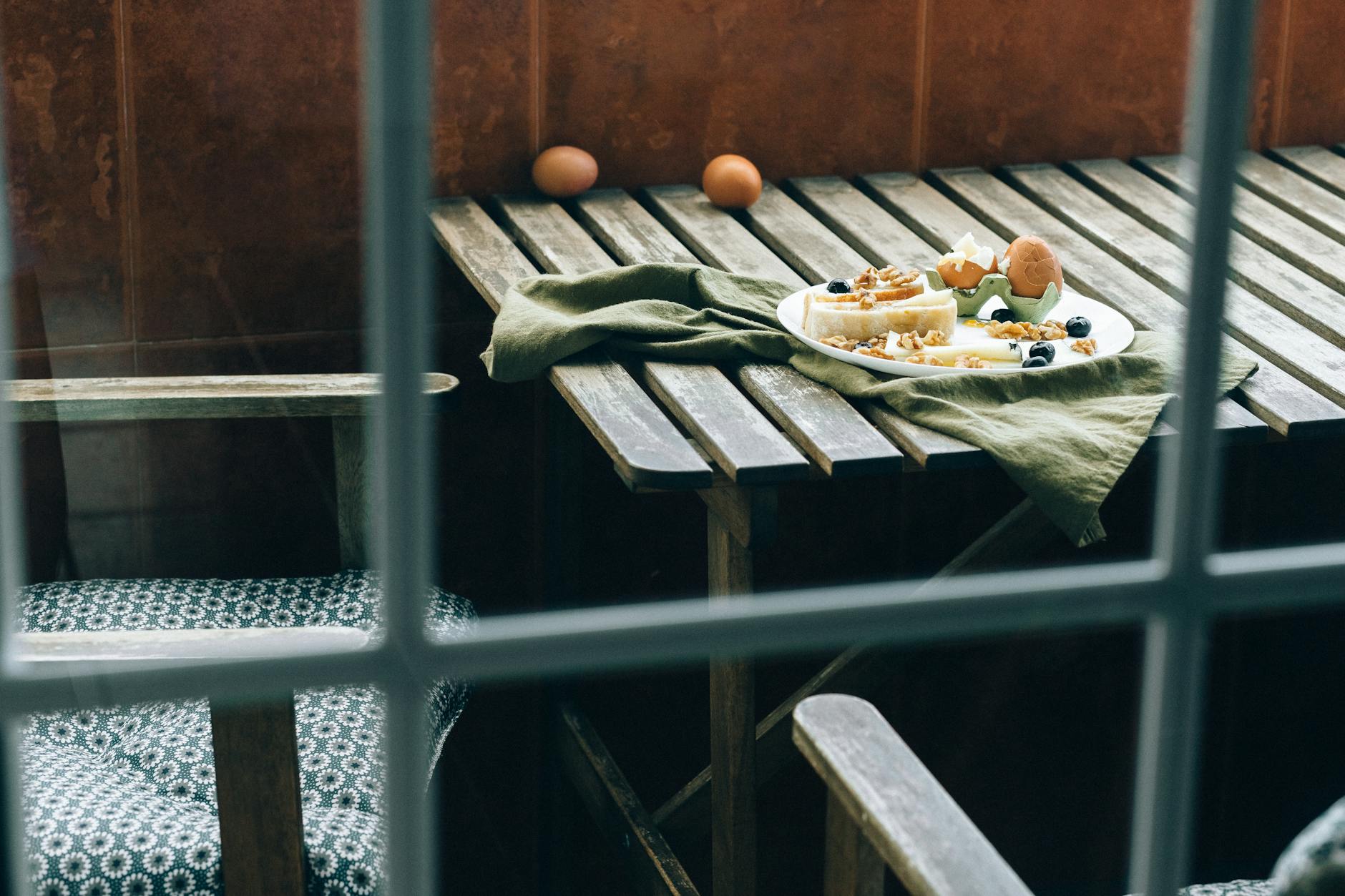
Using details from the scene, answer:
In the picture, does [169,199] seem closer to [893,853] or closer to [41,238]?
[41,238]

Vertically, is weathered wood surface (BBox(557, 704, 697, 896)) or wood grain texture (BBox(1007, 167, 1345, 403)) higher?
wood grain texture (BBox(1007, 167, 1345, 403))

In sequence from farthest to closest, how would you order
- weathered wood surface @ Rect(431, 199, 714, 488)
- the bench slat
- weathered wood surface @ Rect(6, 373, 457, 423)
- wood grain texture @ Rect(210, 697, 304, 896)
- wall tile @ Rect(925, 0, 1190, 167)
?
wall tile @ Rect(925, 0, 1190, 167), the bench slat, weathered wood surface @ Rect(6, 373, 457, 423), weathered wood surface @ Rect(431, 199, 714, 488), wood grain texture @ Rect(210, 697, 304, 896)

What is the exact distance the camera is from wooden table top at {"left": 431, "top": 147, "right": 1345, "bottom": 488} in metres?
1.35

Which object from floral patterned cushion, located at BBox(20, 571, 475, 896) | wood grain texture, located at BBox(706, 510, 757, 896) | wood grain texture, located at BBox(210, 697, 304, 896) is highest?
wood grain texture, located at BBox(210, 697, 304, 896)

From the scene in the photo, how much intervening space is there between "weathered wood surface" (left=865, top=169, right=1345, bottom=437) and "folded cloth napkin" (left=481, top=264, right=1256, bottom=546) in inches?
1.8

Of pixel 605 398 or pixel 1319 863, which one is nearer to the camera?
pixel 1319 863

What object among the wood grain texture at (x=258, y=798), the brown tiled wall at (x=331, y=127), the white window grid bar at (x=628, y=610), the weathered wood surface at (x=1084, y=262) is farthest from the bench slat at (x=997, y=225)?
the white window grid bar at (x=628, y=610)

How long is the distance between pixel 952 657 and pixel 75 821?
4.96 feet

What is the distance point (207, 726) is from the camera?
1476 millimetres

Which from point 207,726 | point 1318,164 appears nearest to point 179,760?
point 207,726

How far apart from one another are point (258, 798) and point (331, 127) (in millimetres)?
1115

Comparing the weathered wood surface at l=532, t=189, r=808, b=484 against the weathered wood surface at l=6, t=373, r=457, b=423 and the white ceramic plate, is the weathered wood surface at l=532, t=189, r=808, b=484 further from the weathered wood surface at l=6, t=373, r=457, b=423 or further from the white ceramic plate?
the weathered wood surface at l=6, t=373, r=457, b=423

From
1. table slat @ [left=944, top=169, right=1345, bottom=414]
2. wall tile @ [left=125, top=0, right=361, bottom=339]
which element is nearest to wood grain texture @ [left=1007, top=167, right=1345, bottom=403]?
table slat @ [left=944, top=169, right=1345, bottom=414]

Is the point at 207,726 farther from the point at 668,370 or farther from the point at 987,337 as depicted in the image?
the point at 987,337
